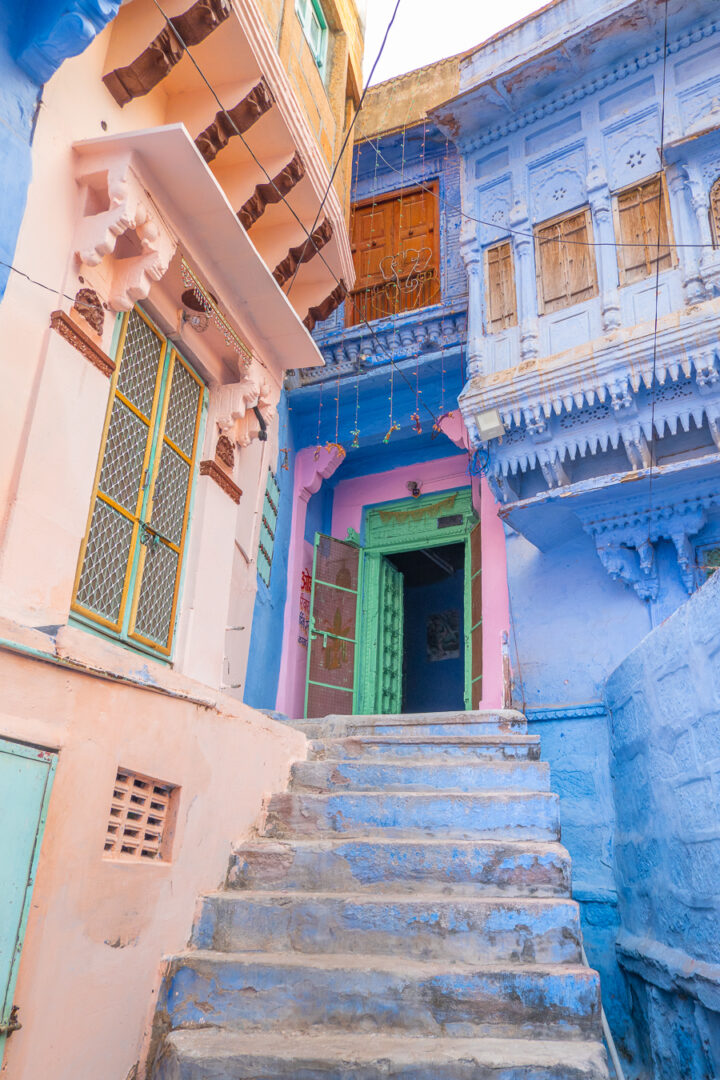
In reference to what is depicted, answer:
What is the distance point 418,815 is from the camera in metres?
3.81

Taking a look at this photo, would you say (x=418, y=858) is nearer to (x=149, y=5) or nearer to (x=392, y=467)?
(x=149, y=5)

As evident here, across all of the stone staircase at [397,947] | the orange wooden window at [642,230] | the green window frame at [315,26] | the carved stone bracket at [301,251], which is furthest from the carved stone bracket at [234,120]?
the orange wooden window at [642,230]

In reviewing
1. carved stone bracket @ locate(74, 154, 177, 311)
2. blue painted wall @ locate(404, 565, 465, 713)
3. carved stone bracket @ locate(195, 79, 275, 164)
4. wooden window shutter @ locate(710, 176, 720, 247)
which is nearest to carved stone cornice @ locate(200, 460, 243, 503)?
carved stone bracket @ locate(74, 154, 177, 311)

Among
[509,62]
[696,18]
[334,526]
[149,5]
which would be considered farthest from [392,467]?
[149,5]

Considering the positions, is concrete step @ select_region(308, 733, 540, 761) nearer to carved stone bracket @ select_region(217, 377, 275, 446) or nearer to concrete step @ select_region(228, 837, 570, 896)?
concrete step @ select_region(228, 837, 570, 896)

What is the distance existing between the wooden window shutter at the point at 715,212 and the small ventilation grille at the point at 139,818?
6396 millimetres

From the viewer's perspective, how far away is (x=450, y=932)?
3104mm

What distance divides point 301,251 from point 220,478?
2.04 meters

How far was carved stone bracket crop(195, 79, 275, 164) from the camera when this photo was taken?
491 centimetres

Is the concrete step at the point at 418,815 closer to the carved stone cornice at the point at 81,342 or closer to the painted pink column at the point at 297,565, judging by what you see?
the carved stone cornice at the point at 81,342

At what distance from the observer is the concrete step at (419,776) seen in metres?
4.03

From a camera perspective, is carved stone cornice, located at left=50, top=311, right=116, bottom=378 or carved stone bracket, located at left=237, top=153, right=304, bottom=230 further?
carved stone bracket, located at left=237, top=153, right=304, bottom=230

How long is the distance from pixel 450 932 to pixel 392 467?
756cm

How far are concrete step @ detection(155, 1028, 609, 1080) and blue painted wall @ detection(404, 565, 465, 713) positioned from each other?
1053 cm
